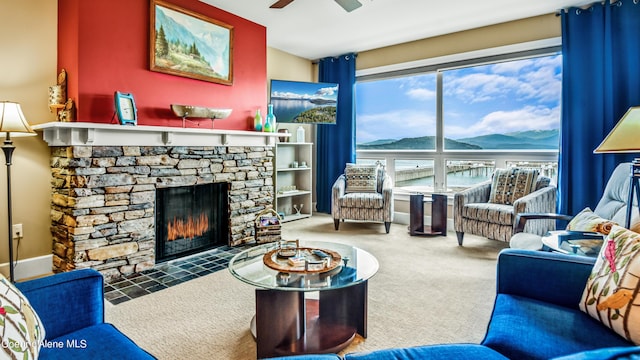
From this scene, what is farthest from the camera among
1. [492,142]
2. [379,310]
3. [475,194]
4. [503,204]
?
[492,142]

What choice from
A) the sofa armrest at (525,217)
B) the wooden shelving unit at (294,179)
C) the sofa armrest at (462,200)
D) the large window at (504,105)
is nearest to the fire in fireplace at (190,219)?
the wooden shelving unit at (294,179)

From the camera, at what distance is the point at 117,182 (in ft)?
9.82

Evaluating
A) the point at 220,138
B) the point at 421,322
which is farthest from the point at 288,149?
the point at 421,322

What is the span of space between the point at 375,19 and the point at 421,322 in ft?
11.0

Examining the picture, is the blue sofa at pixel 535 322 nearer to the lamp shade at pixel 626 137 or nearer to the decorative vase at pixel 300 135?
the lamp shade at pixel 626 137

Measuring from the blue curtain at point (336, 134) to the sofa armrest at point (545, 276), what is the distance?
4.03 m

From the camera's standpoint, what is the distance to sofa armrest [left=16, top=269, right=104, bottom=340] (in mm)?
1263

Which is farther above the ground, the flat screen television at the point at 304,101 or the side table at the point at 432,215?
the flat screen television at the point at 304,101

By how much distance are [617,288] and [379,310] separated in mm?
1387

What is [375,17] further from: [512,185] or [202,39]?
[512,185]

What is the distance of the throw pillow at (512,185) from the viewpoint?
3826mm

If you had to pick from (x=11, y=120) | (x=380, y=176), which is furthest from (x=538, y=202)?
(x=11, y=120)

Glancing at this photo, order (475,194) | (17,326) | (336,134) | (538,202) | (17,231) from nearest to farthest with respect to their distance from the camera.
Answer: (17,326) → (17,231) → (538,202) → (475,194) → (336,134)

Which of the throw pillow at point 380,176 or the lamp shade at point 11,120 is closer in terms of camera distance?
the lamp shade at point 11,120
